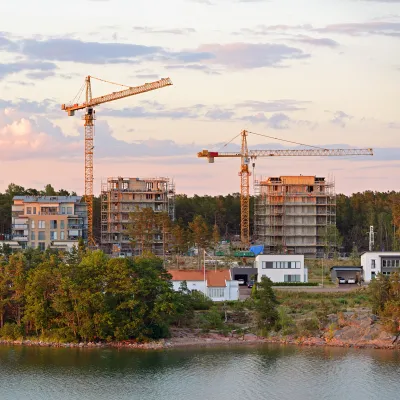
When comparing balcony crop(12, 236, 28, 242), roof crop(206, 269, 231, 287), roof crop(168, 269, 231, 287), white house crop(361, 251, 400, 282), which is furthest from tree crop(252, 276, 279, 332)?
balcony crop(12, 236, 28, 242)

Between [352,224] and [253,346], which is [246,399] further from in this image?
[352,224]

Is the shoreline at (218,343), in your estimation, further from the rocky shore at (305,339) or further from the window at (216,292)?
the window at (216,292)

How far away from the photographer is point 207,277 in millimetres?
55312

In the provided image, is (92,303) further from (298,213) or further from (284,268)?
(298,213)

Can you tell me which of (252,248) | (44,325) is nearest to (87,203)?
(252,248)

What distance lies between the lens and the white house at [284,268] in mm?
63625

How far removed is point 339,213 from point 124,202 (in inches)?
928

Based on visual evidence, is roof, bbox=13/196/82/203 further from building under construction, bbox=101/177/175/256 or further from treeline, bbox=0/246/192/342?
treeline, bbox=0/246/192/342

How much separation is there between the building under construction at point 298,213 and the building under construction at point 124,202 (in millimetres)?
10335

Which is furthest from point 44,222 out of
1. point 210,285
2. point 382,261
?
point 382,261

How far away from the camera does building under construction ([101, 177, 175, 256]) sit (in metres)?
88.6

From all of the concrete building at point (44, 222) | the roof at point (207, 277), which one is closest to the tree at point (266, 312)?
the roof at point (207, 277)

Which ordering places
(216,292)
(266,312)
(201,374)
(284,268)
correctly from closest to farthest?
(201,374), (266,312), (216,292), (284,268)

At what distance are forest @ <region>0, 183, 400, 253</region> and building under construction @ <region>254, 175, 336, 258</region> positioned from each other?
321 centimetres
